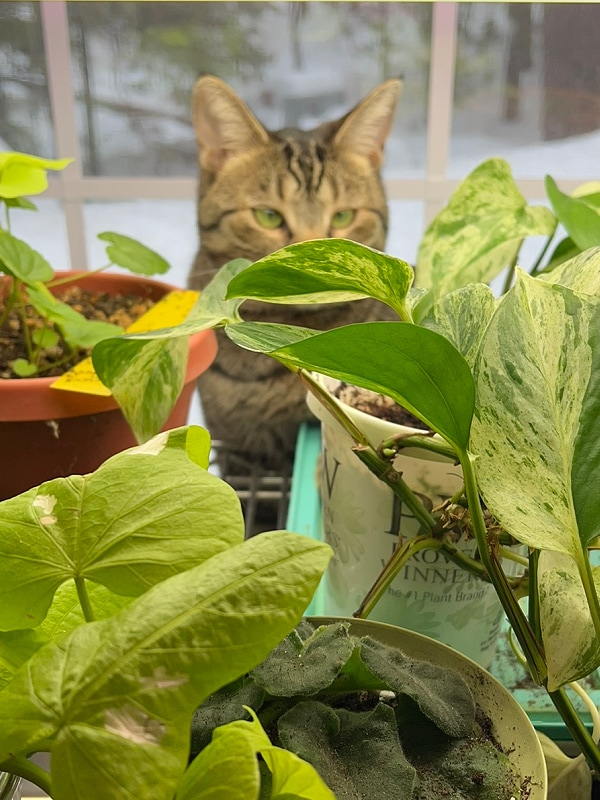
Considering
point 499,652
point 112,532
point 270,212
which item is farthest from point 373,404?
point 270,212

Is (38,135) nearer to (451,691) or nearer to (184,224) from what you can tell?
(184,224)

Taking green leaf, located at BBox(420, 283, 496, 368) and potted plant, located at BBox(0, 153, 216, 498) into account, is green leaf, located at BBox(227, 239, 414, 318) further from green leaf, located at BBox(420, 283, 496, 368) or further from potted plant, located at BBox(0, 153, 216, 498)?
potted plant, located at BBox(0, 153, 216, 498)

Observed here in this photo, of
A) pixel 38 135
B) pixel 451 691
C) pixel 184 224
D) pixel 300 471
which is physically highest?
pixel 38 135

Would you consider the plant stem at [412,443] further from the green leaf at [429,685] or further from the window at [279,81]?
the window at [279,81]

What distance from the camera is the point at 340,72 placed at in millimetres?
998

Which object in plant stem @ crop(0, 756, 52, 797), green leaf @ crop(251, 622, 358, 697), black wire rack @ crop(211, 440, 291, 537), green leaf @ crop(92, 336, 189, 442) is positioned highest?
green leaf @ crop(92, 336, 189, 442)

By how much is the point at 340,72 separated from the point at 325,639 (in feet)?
2.88

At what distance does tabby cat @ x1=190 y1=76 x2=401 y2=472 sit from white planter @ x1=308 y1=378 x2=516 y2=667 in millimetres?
368

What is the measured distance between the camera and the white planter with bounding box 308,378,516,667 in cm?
46

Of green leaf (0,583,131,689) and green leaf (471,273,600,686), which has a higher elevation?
green leaf (471,273,600,686)

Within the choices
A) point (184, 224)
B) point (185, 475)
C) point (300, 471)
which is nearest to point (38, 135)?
point (184, 224)

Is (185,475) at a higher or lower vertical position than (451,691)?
higher

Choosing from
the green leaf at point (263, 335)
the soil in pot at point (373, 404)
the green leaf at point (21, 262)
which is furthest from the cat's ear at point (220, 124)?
the green leaf at point (263, 335)

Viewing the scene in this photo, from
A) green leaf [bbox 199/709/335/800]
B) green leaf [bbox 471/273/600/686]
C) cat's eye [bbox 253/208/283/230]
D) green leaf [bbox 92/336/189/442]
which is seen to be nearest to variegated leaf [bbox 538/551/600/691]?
green leaf [bbox 471/273/600/686]
